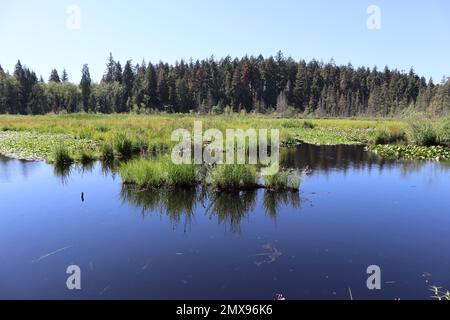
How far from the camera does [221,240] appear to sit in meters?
6.65

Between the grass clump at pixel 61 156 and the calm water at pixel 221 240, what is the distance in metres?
2.29

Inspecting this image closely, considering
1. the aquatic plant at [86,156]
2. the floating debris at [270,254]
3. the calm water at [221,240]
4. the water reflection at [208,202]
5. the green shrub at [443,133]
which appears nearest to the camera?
the calm water at [221,240]

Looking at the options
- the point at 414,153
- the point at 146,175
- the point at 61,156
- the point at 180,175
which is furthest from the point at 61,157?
the point at 414,153

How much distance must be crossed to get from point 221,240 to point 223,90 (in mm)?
58054

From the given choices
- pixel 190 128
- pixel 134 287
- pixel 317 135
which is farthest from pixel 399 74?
pixel 134 287

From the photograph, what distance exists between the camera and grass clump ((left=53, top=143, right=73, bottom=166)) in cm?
1342

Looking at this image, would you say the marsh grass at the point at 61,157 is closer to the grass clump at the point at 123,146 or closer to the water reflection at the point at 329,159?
the grass clump at the point at 123,146

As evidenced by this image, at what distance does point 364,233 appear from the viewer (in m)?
7.02

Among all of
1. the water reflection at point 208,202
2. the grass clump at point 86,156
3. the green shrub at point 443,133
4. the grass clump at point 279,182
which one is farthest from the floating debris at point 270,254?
the green shrub at point 443,133

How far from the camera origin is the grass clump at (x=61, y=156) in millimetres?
13422

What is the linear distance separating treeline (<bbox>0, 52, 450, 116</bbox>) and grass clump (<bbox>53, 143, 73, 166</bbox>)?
132ft

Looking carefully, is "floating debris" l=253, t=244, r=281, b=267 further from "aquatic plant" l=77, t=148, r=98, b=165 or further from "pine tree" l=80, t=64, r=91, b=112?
"pine tree" l=80, t=64, r=91, b=112

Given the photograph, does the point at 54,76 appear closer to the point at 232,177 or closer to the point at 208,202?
the point at 232,177
